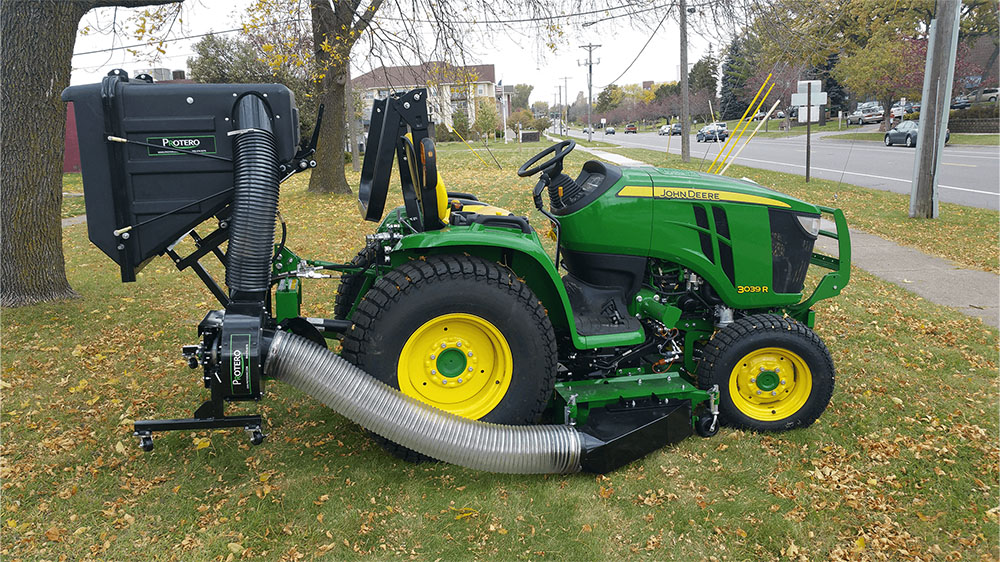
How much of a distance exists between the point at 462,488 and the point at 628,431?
0.90 metres

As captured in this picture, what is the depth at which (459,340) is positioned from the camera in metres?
3.40

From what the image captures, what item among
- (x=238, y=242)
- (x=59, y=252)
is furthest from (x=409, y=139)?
(x=59, y=252)

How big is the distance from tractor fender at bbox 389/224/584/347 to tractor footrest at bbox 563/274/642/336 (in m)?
0.15

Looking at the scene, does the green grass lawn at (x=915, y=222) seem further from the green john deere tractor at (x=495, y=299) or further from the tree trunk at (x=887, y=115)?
the tree trunk at (x=887, y=115)

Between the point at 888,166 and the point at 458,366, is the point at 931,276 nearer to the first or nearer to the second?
the point at 458,366

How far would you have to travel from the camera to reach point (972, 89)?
38438 mm

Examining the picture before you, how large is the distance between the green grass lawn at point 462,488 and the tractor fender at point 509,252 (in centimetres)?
93

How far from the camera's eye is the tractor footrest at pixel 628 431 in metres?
3.32

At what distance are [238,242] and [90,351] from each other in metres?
2.86

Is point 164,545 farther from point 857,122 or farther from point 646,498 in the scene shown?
point 857,122

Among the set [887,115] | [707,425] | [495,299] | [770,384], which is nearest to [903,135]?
[887,115]

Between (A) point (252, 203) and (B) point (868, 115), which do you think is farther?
(B) point (868, 115)

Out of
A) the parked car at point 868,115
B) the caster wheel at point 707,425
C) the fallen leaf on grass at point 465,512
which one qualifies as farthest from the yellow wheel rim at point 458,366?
the parked car at point 868,115

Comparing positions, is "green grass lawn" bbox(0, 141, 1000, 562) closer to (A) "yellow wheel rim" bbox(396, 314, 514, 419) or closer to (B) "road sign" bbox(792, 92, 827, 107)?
(A) "yellow wheel rim" bbox(396, 314, 514, 419)
